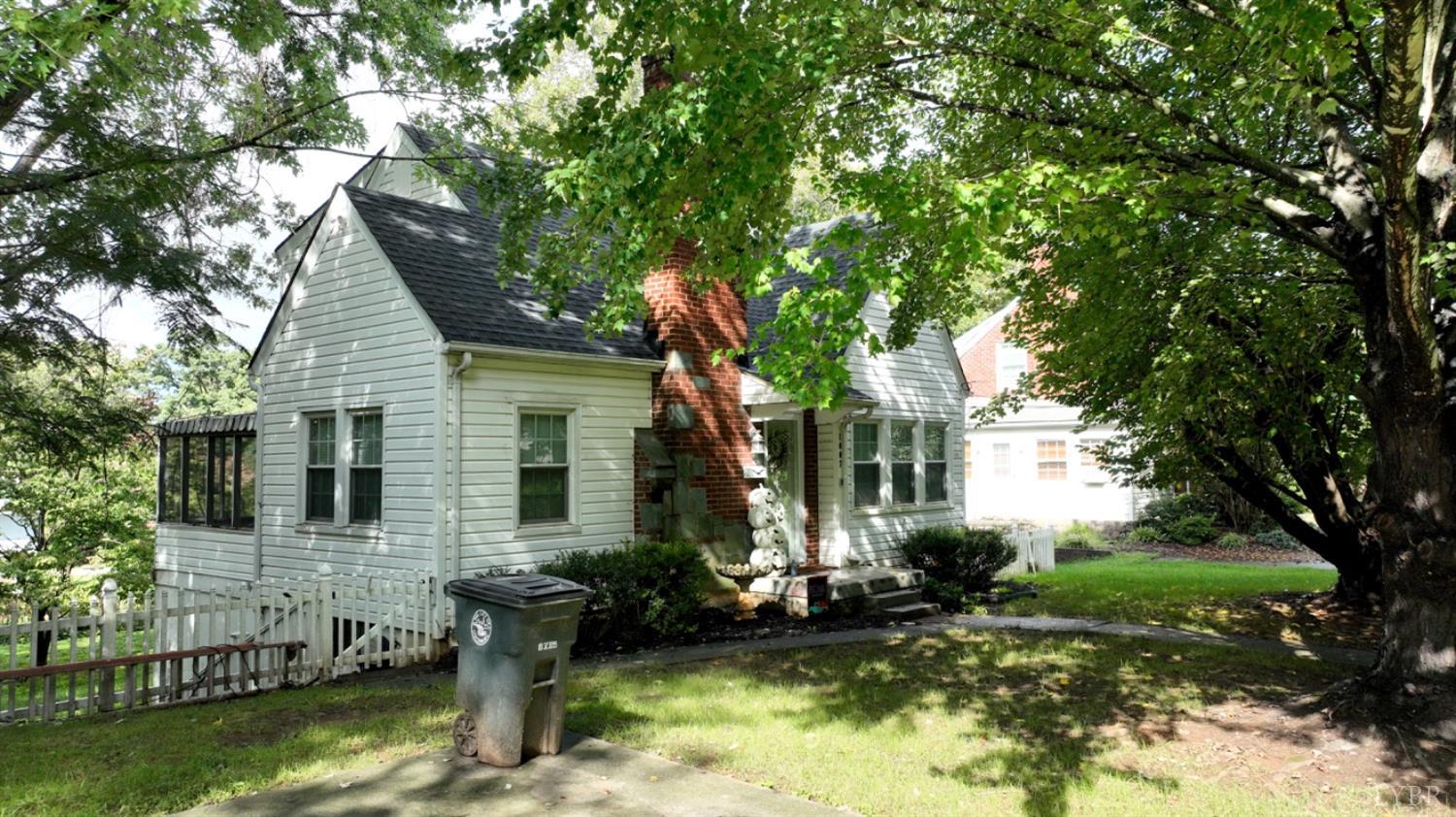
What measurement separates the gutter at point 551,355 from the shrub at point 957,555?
18.2 ft

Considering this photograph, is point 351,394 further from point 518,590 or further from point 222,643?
point 518,590

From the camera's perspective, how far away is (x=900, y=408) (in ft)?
54.3

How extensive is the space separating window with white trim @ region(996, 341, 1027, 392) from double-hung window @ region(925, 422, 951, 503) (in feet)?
42.5

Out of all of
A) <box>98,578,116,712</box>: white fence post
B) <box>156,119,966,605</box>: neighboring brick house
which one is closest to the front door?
<box>156,119,966,605</box>: neighboring brick house

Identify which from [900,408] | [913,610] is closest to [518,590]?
[913,610]

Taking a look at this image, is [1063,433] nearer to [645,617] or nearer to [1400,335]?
[645,617]

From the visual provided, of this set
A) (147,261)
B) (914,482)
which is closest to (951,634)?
(914,482)

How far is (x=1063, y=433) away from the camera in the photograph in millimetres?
28109

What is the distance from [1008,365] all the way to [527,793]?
27.1 meters

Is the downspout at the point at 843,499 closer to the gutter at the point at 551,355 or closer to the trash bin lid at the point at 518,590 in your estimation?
the gutter at the point at 551,355

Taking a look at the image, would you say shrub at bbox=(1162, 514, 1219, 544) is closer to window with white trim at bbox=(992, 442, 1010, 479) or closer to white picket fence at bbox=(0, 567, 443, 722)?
window with white trim at bbox=(992, 442, 1010, 479)

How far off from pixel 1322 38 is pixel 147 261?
11304 millimetres

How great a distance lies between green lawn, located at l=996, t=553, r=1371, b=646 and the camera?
11871 millimetres

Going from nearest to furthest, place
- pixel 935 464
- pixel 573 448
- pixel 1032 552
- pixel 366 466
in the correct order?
pixel 366 466 → pixel 573 448 → pixel 935 464 → pixel 1032 552
